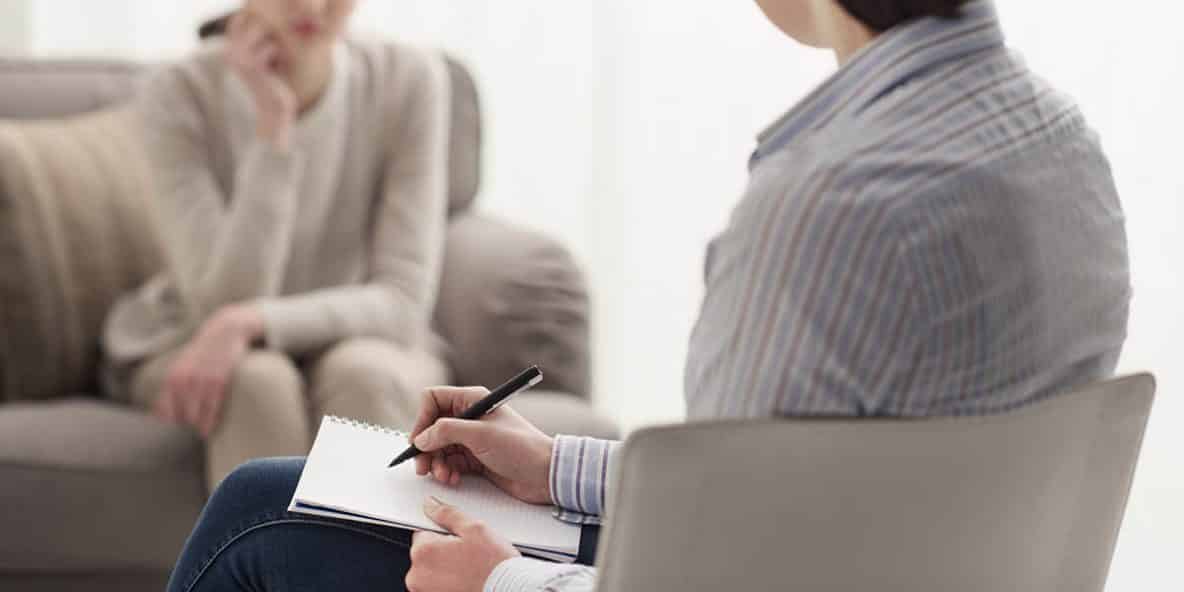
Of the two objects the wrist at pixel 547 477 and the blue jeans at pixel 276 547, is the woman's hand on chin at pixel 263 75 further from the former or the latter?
the wrist at pixel 547 477

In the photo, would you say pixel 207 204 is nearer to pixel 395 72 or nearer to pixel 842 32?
pixel 395 72

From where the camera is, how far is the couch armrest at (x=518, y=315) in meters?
2.16

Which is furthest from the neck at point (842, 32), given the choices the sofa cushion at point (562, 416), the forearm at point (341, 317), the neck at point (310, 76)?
the neck at point (310, 76)

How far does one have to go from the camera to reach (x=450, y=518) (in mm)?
1066

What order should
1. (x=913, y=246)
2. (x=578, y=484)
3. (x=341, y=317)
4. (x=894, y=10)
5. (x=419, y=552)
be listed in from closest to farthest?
(x=913, y=246) < (x=894, y=10) < (x=419, y=552) < (x=578, y=484) < (x=341, y=317)

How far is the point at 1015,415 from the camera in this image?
82cm

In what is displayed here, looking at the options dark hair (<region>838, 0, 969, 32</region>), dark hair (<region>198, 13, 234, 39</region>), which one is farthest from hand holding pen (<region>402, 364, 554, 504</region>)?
dark hair (<region>198, 13, 234, 39</region>)

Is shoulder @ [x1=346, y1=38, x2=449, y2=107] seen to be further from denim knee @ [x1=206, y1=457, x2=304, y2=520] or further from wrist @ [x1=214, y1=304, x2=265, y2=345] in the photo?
denim knee @ [x1=206, y1=457, x2=304, y2=520]

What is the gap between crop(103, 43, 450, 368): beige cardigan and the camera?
2.12 meters

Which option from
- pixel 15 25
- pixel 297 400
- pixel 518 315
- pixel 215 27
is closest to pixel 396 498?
pixel 297 400

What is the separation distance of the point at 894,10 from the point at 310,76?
142cm

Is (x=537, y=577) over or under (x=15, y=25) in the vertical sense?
over

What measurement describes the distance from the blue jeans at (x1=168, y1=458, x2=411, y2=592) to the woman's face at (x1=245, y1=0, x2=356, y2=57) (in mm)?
1033

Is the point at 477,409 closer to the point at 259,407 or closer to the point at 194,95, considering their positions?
the point at 259,407
